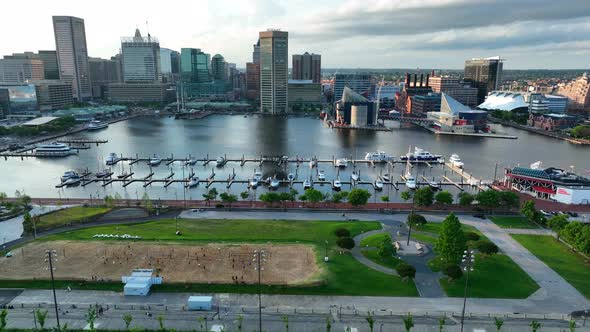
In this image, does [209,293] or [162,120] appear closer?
[209,293]

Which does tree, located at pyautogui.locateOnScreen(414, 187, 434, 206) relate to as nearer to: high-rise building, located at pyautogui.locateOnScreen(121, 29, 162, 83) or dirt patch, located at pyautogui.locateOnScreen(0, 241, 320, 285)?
dirt patch, located at pyautogui.locateOnScreen(0, 241, 320, 285)

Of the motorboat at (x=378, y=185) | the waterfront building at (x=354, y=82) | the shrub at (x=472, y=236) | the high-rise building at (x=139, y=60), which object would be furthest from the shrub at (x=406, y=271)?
the high-rise building at (x=139, y=60)

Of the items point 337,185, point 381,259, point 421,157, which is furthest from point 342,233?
point 421,157

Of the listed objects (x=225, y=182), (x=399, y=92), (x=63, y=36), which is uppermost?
(x=63, y=36)

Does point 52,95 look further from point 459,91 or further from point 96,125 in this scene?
point 459,91

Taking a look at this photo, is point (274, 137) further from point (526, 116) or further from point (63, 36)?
point (63, 36)

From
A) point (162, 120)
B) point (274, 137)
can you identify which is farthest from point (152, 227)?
point (162, 120)
